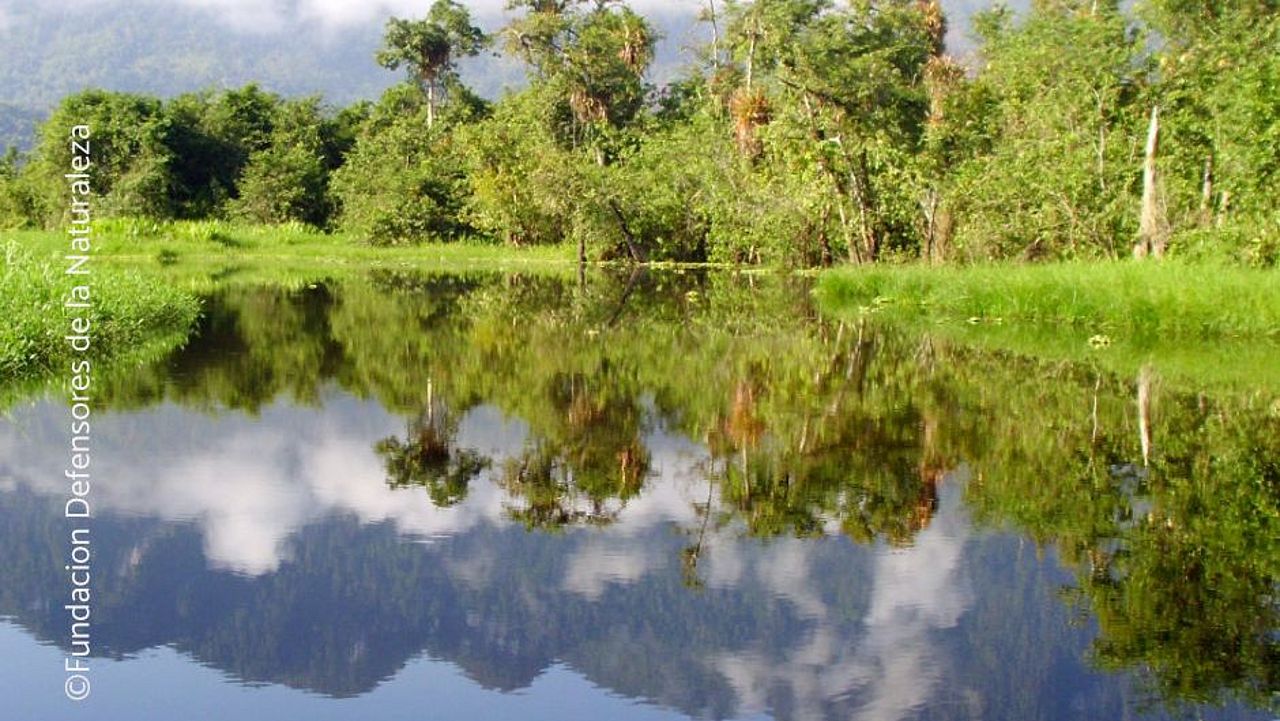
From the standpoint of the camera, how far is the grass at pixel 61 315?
11.5 meters

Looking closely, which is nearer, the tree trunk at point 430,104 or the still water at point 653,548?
the still water at point 653,548

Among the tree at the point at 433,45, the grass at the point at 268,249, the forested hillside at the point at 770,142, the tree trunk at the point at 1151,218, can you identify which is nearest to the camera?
the tree trunk at the point at 1151,218

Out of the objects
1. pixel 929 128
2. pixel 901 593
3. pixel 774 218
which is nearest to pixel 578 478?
pixel 901 593

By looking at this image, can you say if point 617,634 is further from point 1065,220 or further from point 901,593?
point 1065,220

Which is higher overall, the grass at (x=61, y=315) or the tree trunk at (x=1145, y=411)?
the grass at (x=61, y=315)

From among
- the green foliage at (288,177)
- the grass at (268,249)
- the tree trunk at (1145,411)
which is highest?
the green foliage at (288,177)

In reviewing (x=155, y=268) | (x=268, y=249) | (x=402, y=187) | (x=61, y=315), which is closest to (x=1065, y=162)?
(x=61, y=315)

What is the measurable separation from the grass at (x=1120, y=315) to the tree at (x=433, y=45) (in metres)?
33.2

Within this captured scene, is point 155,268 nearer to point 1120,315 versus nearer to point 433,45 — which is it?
point 433,45

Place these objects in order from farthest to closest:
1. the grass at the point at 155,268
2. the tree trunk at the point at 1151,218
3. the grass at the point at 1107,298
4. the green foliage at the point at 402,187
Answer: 1. the green foliage at the point at 402,187
2. the tree trunk at the point at 1151,218
3. the grass at the point at 1107,298
4. the grass at the point at 155,268

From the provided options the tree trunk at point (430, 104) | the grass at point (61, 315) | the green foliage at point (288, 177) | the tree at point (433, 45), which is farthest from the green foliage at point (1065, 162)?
the tree at point (433, 45)

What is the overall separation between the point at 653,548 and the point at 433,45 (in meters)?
46.4

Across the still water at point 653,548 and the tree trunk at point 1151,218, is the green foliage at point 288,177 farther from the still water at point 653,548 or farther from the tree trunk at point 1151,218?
the still water at point 653,548

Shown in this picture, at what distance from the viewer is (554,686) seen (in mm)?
5141
